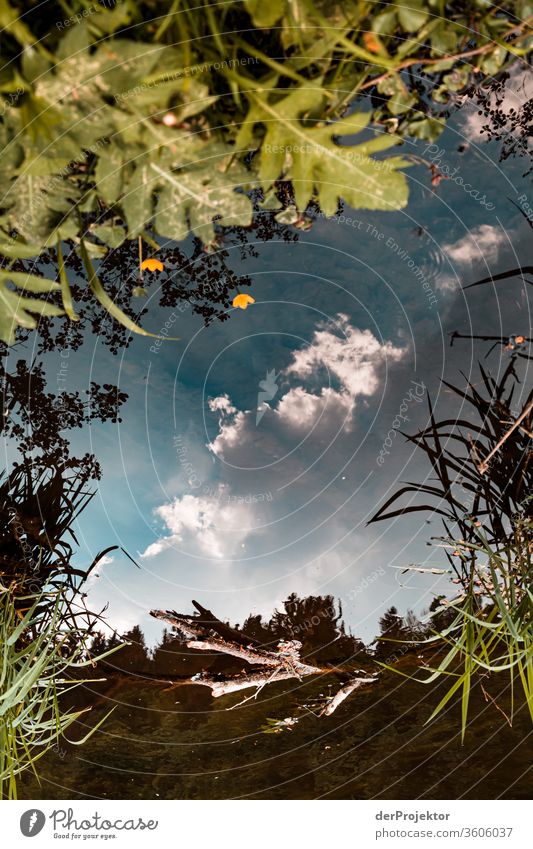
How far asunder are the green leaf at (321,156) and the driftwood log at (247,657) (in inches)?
26.7

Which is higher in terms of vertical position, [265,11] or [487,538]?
[265,11]

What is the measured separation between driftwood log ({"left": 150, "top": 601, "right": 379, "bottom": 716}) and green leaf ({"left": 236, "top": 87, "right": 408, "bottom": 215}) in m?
0.68

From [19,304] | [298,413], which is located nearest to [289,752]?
[298,413]

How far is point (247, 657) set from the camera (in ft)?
Result: 2.50

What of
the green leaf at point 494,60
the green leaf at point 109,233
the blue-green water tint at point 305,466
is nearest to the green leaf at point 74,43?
the green leaf at point 109,233

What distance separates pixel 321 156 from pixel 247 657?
2.37 feet

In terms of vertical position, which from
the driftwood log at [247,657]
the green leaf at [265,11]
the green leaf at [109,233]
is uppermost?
the green leaf at [265,11]

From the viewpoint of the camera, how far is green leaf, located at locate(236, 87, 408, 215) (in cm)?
27

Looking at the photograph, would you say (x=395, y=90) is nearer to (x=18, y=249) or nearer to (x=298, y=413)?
(x=18, y=249)

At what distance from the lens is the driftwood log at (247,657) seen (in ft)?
2.47

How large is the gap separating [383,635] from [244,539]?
0.30 m
